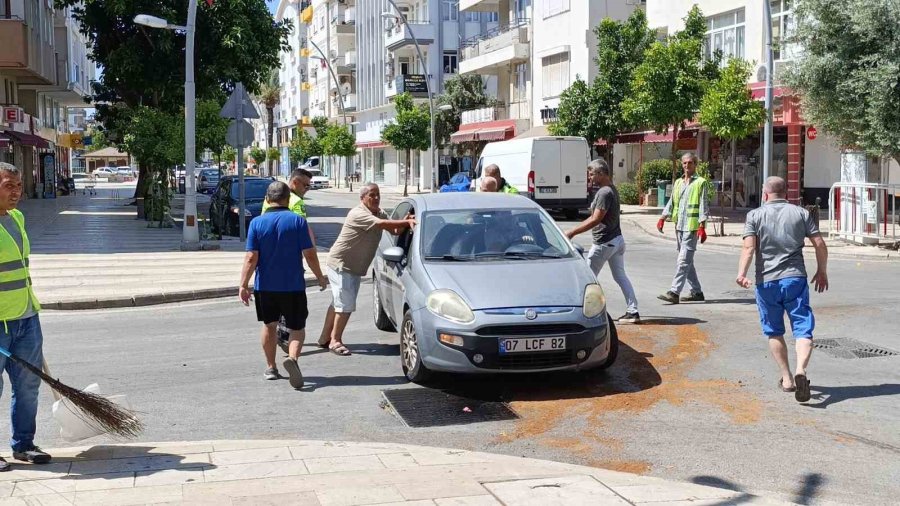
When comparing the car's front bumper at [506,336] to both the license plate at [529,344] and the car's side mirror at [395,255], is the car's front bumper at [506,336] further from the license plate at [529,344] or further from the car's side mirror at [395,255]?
the car's side mirror at [395,255]

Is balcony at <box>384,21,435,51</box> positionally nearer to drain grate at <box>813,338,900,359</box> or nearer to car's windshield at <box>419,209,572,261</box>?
drain grate at <box>813,338,900,359</box>

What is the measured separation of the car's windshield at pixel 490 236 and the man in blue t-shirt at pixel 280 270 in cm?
115

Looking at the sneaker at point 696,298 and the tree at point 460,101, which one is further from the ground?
the tree at point 460,101

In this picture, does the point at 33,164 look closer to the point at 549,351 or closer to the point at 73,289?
the point at 73,289

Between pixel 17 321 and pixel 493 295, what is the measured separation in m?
3.54

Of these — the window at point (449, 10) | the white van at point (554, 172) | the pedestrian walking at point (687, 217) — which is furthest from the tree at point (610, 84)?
the window at point (449, 10)

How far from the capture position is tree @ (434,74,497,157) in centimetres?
5694

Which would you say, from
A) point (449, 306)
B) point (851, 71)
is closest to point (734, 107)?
point (851, 71)

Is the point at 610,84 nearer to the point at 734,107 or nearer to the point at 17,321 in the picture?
the point at 734,107

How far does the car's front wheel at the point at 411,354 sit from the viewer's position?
321 inches

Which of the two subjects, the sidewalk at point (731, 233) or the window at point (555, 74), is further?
the window at point (555, 74)

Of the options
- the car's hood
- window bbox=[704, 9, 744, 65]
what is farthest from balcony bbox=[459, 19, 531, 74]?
the car's hood

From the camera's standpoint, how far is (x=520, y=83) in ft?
165

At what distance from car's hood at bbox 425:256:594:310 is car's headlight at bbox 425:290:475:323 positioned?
0.18 feet
